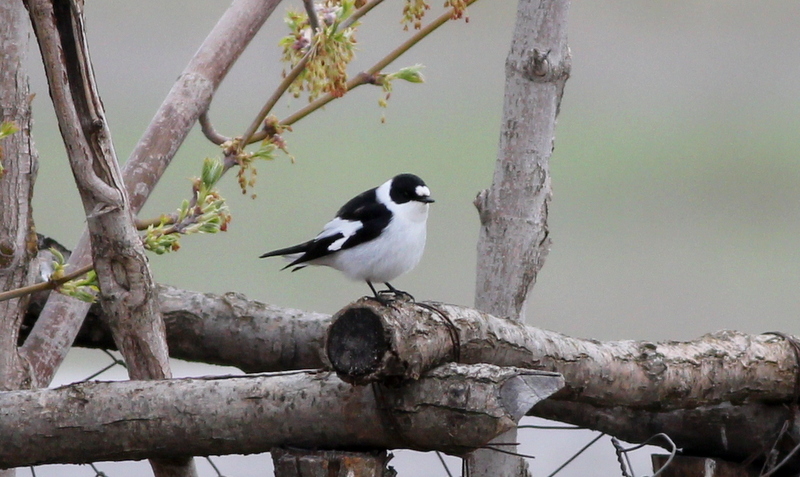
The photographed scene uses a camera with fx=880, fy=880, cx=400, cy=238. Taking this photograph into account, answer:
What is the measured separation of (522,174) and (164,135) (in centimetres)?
68

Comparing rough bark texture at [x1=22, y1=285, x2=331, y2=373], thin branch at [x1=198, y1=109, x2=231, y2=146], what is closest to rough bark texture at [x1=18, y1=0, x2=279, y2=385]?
thin branch at [x1=198, y1=109, x2=231, y2=146]

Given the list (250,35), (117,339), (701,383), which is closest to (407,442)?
(117,339)

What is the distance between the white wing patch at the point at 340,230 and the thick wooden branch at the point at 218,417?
70cm

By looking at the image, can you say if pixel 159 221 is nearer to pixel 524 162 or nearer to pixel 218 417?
pixel 218 417

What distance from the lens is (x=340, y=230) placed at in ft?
6.23

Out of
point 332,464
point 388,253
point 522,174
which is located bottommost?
point 332,464

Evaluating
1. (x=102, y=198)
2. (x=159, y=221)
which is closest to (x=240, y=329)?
(x=159, y=221)

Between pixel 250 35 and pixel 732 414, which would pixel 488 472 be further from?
pixel 250 35

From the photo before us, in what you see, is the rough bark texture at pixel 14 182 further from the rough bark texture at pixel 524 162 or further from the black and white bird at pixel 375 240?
the rough bark texture at pixel 524 162

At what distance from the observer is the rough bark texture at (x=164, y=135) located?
1.55 m

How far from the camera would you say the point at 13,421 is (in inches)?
46.2

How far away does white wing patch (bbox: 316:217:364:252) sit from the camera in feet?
6.07

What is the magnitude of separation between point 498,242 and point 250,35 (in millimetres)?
654

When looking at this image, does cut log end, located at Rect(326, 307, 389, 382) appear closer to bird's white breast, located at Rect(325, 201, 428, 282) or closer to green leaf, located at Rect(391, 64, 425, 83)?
green leaf, located at Rect(391, 64, 425, 83)
